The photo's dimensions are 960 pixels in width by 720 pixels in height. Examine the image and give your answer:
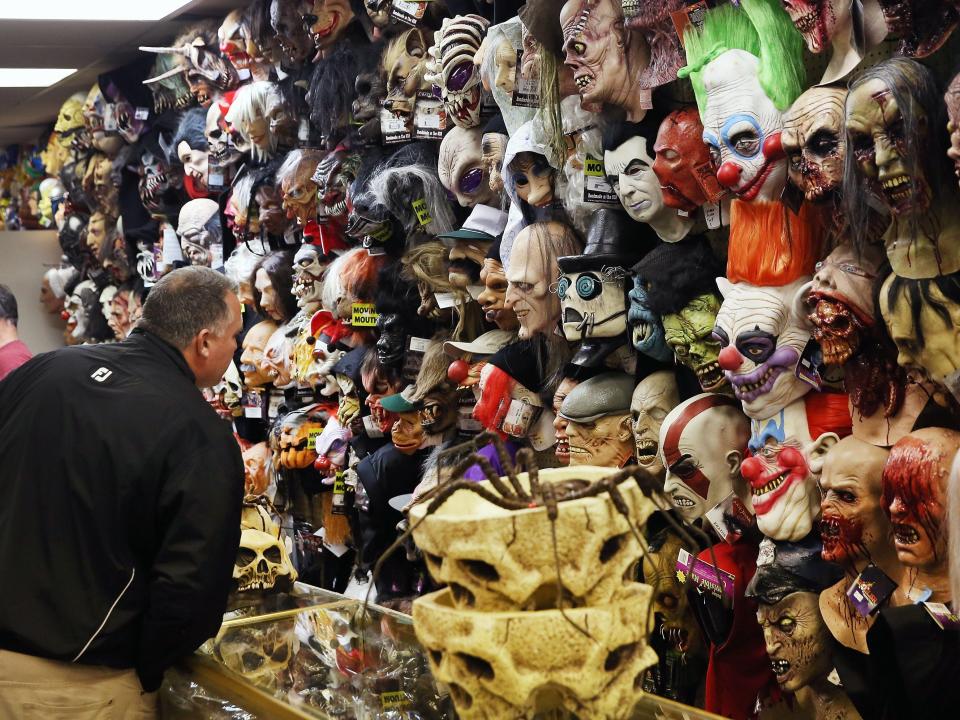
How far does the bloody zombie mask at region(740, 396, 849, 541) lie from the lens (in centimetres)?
266

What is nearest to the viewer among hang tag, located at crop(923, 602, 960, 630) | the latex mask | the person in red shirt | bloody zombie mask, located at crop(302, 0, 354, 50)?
hang tag, located at crop(923, 602, 960, 630)

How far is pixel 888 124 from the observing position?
2.20 m

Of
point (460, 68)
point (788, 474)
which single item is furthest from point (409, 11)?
point (788, 474)

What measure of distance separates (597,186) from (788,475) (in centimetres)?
107

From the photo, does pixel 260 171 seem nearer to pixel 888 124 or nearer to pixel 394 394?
pixel 394 394

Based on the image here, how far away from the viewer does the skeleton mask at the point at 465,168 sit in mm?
3855

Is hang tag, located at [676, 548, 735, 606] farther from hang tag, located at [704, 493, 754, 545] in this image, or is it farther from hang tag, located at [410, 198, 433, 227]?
hang tag, located at [410, 198, 433, 227]

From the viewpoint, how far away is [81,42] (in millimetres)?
6230

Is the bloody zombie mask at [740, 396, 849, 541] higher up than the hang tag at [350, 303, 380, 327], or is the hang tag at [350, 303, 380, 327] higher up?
the hang tag at [350, 303, 380, 327]

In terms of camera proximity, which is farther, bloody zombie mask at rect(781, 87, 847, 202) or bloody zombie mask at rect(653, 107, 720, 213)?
bloody zombie mask at rect(653, 107, 720, 213)

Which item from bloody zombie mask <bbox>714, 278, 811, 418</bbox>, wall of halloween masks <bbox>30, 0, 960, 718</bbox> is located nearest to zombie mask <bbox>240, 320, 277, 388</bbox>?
wall of halloween masks <bbox>30, 0, 960, 718</bbox>

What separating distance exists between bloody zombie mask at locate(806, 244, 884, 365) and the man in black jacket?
52.0 inches

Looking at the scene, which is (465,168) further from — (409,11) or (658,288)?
(658,288)

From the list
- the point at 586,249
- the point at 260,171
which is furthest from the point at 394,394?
the point at 260,171
